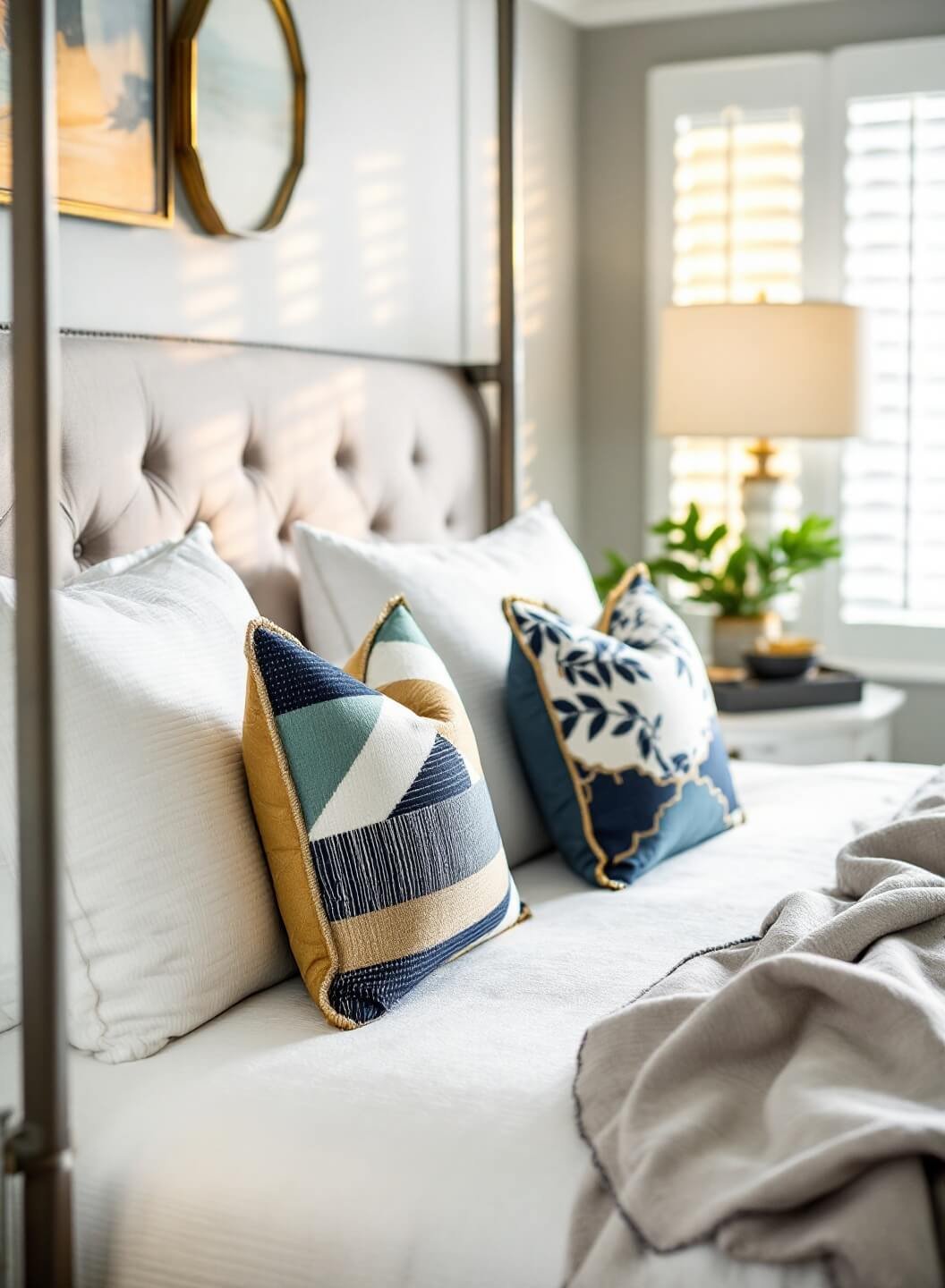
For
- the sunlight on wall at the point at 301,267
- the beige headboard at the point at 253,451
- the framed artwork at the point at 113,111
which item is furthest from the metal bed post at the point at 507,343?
the framed artwork at the point at 113,111

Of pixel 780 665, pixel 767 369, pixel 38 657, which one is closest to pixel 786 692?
pixel 780 665

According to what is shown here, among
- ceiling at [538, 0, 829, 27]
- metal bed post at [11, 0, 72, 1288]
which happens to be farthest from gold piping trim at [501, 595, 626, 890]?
ceiling at [538, 0, 829, 27]

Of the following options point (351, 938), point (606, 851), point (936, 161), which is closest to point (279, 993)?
point (351, 938)

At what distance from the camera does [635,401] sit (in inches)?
146

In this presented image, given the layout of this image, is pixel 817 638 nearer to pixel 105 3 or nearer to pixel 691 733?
pixel 691 733

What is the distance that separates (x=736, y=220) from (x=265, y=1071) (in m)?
2.74

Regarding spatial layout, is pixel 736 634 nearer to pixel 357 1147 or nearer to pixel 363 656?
pixel 363 656

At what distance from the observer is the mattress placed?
3.54 ft

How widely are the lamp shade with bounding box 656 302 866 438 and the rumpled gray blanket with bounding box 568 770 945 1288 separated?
5.88 ft

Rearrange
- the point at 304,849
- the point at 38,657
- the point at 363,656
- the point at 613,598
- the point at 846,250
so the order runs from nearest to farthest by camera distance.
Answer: the point at 38,657 → the point at 304,849 → the point at 363,656 → the point at 613,598 → the point at 846,250

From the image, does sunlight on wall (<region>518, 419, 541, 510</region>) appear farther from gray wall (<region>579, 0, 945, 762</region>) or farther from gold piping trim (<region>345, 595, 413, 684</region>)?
gold piping trim (<region>345, 595, 413, 684</region>)

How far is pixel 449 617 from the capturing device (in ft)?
6.44

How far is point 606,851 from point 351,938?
0.56 metres

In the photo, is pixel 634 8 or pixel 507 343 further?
pixel 634 8
